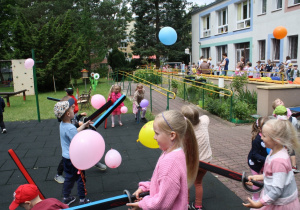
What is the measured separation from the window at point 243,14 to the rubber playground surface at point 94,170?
1685 centimetres

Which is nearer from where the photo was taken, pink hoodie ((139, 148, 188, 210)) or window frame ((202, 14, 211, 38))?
pink hoodie ((139, 148, 188, 210))

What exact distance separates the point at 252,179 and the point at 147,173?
251 cm

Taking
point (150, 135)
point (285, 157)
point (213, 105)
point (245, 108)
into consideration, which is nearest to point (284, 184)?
point (285, 157)

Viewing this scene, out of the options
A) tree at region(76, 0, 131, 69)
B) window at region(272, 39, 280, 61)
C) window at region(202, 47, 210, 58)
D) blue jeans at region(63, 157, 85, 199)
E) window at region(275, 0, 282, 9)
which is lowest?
blue jeans at region(63, 157, 85, 199)

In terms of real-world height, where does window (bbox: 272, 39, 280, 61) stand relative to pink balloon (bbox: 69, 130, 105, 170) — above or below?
above

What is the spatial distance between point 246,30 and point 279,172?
67.1ft

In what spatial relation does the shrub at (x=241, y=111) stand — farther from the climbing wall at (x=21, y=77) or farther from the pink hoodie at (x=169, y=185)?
the climbing wall at (x=21, y=77)

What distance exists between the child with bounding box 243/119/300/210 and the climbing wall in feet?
62.3

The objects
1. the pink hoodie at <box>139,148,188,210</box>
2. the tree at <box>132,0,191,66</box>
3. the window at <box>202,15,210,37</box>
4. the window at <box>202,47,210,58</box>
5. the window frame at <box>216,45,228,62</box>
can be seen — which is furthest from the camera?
the tree at <box>132,0,191,66</box>

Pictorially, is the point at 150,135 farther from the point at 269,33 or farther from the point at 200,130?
the point at 269,33

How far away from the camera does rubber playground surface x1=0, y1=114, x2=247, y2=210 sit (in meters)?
3.83

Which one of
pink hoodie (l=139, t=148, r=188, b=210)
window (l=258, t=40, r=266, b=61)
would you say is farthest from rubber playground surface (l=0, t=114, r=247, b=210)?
window (l=258, t=40, r=266, b=61)

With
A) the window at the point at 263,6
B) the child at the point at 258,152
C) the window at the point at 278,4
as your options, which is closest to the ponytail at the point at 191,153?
the child at the point at 258,152

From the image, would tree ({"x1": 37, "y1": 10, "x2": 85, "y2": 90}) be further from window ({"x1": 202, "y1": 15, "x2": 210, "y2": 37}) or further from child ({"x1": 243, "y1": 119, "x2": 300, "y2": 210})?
child ({"x1": 243, "y1": 119, "x2": 300, "y2": 210})
